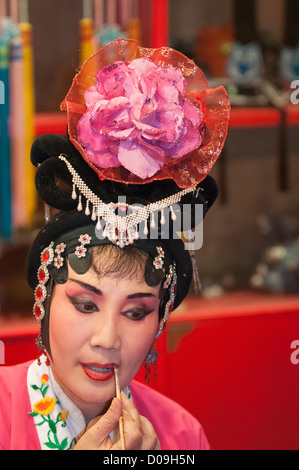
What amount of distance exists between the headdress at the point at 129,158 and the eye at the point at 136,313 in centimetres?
5

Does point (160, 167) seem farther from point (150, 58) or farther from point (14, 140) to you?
point (14, 140)

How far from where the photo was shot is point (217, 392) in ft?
5.85

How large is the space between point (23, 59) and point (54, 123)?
0.18m

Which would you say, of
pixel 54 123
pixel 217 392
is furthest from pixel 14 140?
pixel 217 392

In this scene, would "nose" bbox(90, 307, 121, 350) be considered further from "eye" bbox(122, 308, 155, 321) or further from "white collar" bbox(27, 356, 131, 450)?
"white collar" bbox(27, 356, 131, 450)

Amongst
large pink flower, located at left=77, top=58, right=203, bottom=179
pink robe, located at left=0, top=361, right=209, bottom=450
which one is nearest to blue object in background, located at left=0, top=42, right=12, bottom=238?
pink robe, located at left=0, top=361, right=209, bottom=450

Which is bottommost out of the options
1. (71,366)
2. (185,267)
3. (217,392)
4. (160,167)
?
(217,392)

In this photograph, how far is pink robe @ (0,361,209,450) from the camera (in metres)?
1.05

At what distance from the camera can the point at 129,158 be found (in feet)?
3.17

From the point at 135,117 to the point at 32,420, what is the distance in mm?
484

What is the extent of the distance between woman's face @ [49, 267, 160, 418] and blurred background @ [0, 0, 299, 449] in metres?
0.47

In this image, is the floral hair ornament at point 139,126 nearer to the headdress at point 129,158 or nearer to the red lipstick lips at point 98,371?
the headdress at point 129,158

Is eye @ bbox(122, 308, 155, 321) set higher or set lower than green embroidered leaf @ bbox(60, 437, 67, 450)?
higher

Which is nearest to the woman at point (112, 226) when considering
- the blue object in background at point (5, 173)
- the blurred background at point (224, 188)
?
the blurred background at point (224, 188)
